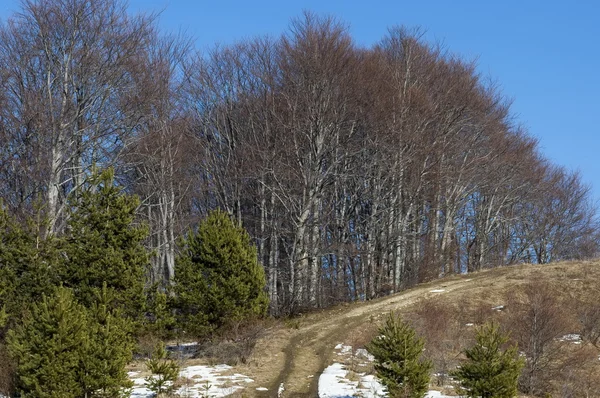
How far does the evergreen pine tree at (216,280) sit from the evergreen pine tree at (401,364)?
612 cm

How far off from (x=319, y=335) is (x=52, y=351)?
12.2 meters

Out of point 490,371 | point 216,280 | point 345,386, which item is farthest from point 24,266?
point 490,371

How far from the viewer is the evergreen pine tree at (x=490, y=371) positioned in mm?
15344

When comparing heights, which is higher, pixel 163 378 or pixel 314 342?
pixel 314 342

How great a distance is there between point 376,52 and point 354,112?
682cm

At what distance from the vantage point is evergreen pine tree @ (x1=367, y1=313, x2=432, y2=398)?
15.6m

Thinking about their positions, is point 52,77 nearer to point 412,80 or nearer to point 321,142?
point 321,142

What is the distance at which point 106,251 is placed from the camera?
1855 centimetres

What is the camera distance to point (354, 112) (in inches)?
1428

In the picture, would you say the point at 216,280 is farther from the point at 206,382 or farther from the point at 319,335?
the point at 319,335

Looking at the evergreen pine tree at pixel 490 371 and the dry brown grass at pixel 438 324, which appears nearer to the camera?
the evergreen pine tree at pixel 490 371

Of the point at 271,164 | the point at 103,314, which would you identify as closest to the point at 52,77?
the point at 271,164

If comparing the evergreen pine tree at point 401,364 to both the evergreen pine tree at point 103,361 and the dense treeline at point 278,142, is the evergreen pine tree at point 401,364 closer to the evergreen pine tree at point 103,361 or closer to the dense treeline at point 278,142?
the evergreen pine tree at point 103,361

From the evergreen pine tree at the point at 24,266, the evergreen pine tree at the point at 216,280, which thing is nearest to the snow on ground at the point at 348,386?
the evergreen pine tree at the point at 216,280
